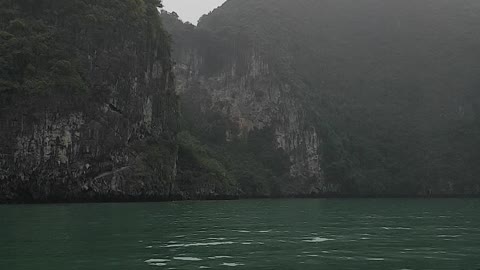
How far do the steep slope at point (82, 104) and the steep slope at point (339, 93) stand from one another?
26.8 meters

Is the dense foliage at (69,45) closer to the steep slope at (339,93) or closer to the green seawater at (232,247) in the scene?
the green seawater at (232,247)

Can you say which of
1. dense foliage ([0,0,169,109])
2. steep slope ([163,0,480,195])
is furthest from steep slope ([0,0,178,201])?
steep slope ([163,0,480,195])

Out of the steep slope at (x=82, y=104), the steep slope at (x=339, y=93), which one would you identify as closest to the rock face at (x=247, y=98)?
the steep slope at (x=339, y=93)

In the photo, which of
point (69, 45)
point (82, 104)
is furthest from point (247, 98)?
point (82, 104)

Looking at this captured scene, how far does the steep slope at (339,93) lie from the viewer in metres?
81.6

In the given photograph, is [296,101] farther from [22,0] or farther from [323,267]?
[323,267]

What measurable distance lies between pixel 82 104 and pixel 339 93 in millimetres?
66654

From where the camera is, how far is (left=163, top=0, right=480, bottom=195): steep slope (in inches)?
3214

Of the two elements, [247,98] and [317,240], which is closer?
[317,240]

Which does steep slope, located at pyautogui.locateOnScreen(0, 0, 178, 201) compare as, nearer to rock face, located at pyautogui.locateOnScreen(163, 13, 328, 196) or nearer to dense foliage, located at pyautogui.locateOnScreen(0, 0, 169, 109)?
dense foliage, located at pyautogui.locateOnScreen(0, 0, 169, 109)

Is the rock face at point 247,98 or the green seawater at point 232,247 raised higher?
the rock face at point 247,98

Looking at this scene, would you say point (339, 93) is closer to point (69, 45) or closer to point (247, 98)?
point (247, 98)

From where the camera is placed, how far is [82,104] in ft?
141

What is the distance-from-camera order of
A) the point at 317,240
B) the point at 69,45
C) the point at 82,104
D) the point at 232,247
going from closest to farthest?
the point at 232,247, the point at 317,240, the point at 82,104, the point at 69,45
